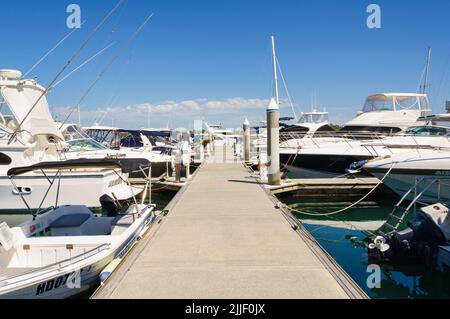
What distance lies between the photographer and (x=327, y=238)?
10.1 meters

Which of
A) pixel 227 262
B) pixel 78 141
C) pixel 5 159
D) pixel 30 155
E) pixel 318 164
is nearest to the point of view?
pixel 227 262

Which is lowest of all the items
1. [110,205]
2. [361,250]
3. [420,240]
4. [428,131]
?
[361,250]

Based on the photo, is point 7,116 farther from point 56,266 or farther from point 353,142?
point 353,142

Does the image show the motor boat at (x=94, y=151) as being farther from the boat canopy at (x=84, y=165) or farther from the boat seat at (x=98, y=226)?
the boat canopy at (x=84, y=165)

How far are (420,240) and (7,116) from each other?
44.0 ft

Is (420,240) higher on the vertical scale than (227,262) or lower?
lower

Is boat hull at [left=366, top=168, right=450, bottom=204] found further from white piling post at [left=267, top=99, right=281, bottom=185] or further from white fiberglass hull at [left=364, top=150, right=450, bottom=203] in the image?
white piling post at [left=267, top=99, right=281, bottom=185]

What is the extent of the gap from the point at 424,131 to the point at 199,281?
1601 cm

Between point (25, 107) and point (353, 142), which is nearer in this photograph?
point (25, 107)

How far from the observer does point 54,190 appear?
1261cm

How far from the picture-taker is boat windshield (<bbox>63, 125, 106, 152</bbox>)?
58.7ft

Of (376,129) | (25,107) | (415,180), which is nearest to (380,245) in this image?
(415,180)
